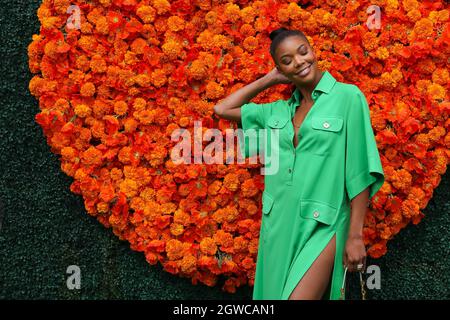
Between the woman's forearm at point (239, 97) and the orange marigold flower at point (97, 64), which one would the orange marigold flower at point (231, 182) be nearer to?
the woman's forearm at point (239, 97)

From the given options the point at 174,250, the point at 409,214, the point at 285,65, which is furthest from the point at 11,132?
the point at 409,214

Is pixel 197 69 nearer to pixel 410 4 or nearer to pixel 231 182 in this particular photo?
pixel 231 182

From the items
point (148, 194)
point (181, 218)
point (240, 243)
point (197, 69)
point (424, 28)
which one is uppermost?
point (424, 28)

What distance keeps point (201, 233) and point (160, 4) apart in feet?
4.15

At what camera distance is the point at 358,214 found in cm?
261

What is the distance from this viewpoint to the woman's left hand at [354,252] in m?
2.58

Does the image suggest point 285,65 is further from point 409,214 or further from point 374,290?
point 374,290

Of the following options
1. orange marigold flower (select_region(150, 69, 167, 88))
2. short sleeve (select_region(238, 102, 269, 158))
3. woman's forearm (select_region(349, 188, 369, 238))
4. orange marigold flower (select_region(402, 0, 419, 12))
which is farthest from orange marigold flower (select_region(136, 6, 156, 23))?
woman's forearm (select_region(349, 188, 369, 238))

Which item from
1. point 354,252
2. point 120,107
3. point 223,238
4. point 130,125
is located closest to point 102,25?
point 120,107

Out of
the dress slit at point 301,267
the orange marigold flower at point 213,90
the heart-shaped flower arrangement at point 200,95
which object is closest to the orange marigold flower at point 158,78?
the heart-shaped flower arrangement at point 200,95

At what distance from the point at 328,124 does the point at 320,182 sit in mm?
249

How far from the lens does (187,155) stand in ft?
11.2

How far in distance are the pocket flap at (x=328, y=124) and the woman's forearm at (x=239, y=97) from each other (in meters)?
0.51

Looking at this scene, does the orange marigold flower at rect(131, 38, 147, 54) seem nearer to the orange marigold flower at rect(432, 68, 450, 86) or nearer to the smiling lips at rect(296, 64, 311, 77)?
the smiling lips at rect(296, 64, 311, 77)
